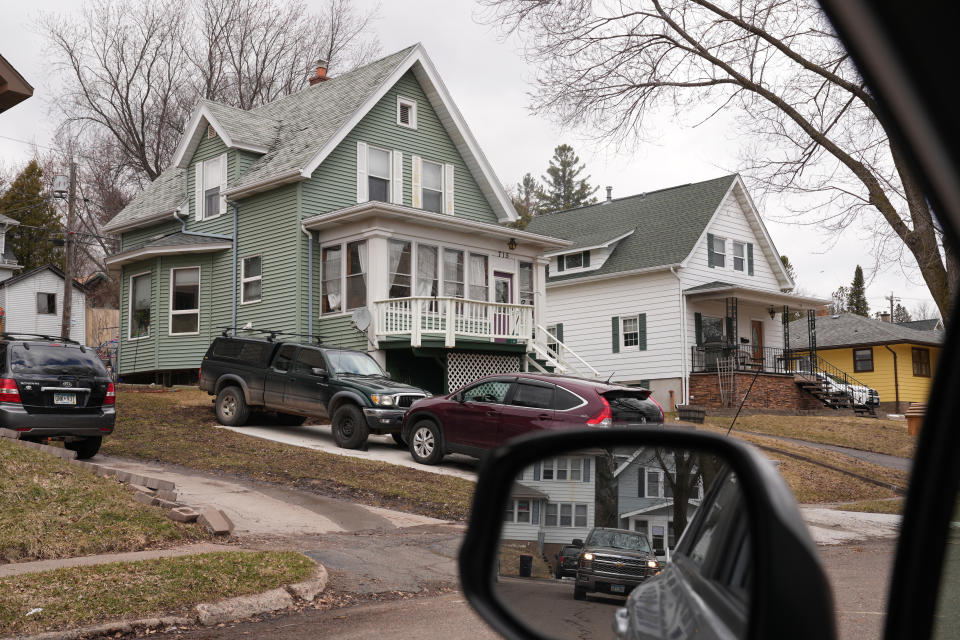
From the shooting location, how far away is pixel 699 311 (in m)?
32.3

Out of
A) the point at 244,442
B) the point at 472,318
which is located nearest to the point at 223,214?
the point at 472,318

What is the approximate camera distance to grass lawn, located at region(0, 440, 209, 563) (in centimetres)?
856

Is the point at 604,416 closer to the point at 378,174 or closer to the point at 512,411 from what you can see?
the point at 512,411

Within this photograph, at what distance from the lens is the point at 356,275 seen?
23.6 metres

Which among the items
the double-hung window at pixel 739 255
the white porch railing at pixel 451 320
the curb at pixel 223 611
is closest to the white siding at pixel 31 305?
the white porch railing at pixel 451 320

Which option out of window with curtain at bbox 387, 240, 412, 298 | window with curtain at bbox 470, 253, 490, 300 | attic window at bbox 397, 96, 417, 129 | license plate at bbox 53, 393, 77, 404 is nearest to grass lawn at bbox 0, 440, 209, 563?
license plate at bbox 53, 393, 77, 404

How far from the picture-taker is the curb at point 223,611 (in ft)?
20.6

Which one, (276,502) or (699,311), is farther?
(699,311)

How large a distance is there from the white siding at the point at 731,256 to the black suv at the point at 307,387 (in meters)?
16.7

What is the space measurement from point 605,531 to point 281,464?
13.6 metres

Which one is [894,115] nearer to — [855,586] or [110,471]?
[855,586]

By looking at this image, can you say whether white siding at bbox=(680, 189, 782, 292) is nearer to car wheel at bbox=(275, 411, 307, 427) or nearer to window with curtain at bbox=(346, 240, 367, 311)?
window with curtain at bbox=(346, 240, 367, 311)

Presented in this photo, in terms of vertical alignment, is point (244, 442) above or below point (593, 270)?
below

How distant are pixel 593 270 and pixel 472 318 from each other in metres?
12.2
